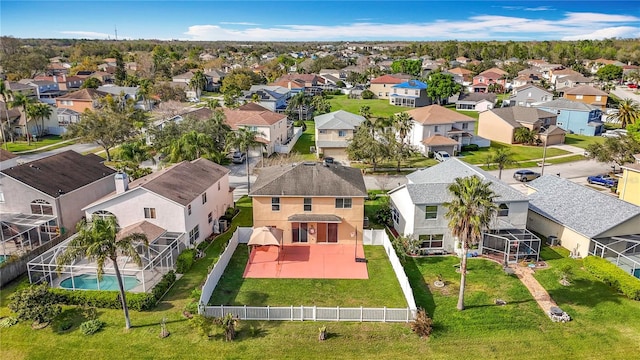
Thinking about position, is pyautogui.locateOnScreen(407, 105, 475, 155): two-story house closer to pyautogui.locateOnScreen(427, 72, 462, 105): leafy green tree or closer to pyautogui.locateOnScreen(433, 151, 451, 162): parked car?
pyautogui.locateOnScreen(433, 151, 451, 162): parked car

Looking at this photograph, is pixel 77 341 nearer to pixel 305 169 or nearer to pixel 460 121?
pixel 305 169

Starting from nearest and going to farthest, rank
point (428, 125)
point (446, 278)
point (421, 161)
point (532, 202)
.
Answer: point (446, 278) → point (532, 202) → point (421, 161) → point (428, 125)

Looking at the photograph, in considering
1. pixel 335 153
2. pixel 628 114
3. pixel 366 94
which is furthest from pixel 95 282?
pixel 366 94

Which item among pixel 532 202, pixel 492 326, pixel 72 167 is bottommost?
pixel 492 326

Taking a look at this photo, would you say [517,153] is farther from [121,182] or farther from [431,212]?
[121,182]

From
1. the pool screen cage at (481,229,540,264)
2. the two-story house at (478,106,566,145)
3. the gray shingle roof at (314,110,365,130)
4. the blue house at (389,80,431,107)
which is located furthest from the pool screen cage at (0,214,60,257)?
the blue house at (389,80,431,107)

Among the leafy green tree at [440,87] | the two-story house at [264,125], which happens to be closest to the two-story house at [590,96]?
the leafy green tree at [440,87]

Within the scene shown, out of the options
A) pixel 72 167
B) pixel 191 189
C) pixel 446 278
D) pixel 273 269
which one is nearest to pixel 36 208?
pixel 72 167
